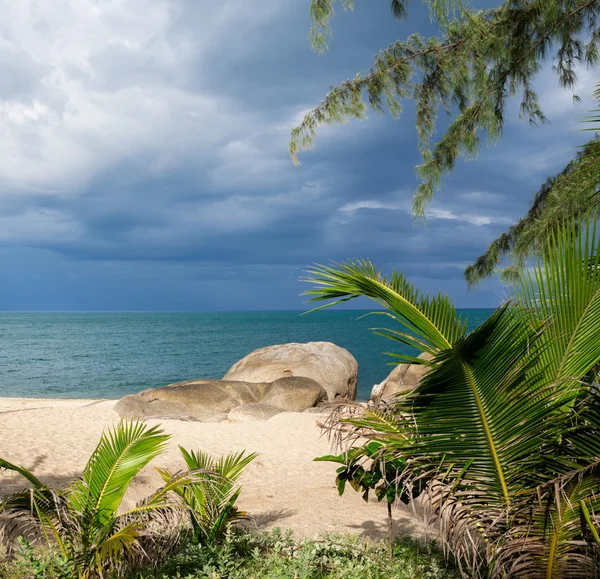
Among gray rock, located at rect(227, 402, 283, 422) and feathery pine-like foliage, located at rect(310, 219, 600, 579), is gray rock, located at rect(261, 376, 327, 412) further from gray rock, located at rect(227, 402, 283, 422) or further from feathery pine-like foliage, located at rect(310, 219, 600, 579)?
feathery pine-like foliage, located at rect(310, 219, 600, 579)

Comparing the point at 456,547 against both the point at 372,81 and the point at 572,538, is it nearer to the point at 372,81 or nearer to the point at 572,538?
the point at 572,538

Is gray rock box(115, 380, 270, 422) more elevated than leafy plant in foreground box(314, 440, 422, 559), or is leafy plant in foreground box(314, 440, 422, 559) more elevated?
leafy plant in foreground box(314, 440, 422, 559)

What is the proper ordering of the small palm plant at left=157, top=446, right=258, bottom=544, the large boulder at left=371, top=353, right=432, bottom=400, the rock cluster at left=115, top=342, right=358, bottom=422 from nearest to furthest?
the small palm plant at left=157, top=446, right=258, bottom=544 → the rock cluster at left=115, top=342, right=358, bottom=422 → the large boulder at left=371, top=353, right=432, bottom=400

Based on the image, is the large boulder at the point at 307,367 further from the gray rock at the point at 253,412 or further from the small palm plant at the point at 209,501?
the small palm plant at the point at 209,501

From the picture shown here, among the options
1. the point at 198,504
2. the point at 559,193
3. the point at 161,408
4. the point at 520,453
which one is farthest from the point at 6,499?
the point at 161,408

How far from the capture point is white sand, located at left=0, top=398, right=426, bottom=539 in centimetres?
658

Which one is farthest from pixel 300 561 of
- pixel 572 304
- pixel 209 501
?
pixel 572 304

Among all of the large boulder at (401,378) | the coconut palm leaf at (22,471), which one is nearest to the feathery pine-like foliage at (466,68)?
the coconut palm leaf at (22,471)

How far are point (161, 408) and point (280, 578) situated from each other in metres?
11.2

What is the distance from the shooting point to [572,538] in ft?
9.54

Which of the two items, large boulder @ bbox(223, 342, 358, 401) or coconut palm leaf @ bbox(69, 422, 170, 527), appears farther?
large boulder @ bbox(223, 342, 358, 401)

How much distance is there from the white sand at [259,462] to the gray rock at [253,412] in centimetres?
75

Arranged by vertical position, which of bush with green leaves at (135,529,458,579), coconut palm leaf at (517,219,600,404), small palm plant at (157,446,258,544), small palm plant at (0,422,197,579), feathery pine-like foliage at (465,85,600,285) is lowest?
bush with green leaves at (135,529,458,579)

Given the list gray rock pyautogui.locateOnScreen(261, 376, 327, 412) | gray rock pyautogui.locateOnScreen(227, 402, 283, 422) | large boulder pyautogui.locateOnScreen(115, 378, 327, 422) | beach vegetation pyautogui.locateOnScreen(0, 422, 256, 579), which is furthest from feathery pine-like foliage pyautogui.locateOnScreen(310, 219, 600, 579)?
gray rock pyautogui.locateOnScreen(261, 376, 327, 412)
